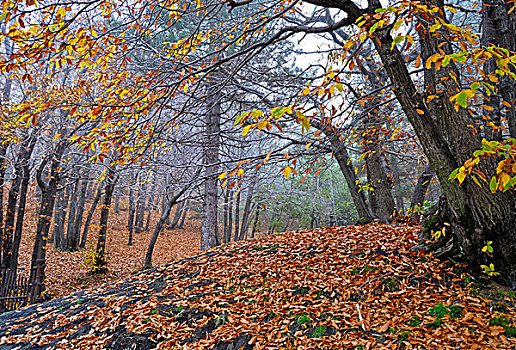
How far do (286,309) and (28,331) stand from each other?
365cm

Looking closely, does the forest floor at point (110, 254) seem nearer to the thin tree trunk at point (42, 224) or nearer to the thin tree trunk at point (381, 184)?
the thin tree trunk at point (42, 224)

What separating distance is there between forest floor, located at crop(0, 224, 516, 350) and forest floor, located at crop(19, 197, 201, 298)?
462 cm

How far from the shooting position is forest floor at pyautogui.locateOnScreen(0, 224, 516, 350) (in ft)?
8.45

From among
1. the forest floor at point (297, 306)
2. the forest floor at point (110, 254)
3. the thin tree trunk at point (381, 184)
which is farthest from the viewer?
the forest floor at point (110, 254)

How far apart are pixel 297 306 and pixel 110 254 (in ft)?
41.6

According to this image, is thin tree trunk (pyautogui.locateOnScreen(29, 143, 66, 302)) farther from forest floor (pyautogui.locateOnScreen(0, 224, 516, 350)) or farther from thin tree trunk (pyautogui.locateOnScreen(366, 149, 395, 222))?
thin tree trunk (pyautogui.locateOnScreen(366, 149, 395, 222))

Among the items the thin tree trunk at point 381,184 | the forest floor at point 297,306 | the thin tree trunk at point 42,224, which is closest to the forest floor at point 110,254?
the thin tree trunk at point 42,224

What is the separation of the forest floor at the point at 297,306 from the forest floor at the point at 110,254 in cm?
462

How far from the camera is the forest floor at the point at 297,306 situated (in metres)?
2.58

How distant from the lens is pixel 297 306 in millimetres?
3256

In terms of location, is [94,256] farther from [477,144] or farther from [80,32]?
[477,144]

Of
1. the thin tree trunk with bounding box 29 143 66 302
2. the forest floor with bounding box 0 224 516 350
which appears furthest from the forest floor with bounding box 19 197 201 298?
the forest floor with bounding box 0 224 516 350

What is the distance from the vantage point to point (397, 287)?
319cm

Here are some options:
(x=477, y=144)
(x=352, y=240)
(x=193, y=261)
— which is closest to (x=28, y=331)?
(x=193, y=261)
